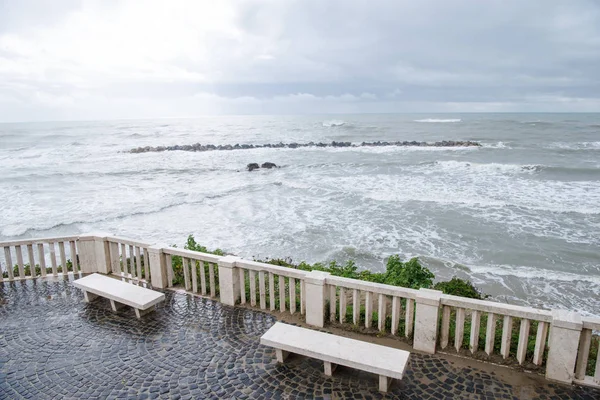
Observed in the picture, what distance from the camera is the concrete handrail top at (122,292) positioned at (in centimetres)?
709

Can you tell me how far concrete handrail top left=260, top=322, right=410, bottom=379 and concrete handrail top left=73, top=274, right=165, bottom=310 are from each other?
262 cm

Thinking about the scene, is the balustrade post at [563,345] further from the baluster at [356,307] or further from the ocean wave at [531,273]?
the ocean wave at [531,273]

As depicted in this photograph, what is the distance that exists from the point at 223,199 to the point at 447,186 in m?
14.8

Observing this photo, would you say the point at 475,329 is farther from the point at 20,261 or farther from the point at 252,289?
the point at 20,261

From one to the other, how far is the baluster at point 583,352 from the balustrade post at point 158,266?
727cm

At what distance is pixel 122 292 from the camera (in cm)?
743

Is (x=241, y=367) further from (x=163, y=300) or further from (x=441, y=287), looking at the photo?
(x=441, y=287)

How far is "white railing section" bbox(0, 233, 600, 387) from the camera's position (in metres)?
5.16

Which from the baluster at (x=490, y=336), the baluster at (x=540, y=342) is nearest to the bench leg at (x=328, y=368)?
the baluster at (x=490, y=336)

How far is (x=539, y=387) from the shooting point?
16.8 feet

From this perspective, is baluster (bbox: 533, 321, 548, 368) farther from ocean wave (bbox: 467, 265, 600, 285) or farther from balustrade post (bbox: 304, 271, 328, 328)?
ocean wave (bbox: 467, 265, 600, 285)

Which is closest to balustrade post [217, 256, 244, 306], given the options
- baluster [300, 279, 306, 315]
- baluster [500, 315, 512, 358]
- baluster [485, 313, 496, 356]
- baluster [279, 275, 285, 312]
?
baluster [279, 275, 285, 312]

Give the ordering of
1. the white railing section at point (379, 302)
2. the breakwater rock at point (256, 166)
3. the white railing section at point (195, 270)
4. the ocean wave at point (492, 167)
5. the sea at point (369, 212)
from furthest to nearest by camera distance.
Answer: the breakwater rock at point (256, 166) → the ocean wave at point (492, 167) → the sea at point (369, 212) → the white railing section at point (195, 270) → the white railing section at point (379, 302)

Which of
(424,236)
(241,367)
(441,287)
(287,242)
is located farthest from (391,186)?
(241,367)
